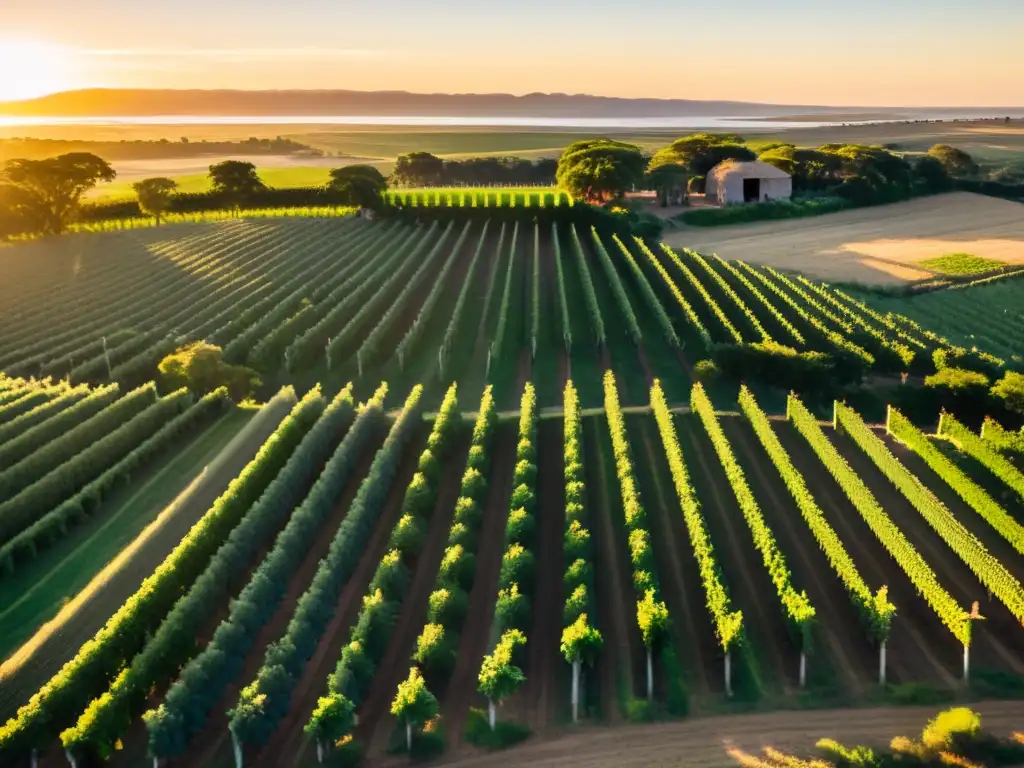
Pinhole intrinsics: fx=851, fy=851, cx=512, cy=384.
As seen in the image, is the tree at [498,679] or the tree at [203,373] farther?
the tree at [203,373]

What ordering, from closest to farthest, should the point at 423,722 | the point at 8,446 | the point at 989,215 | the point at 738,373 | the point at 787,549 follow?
1. the point at 423,722
2. the point at 787,549
3. the point at 8,446
4. the point at 738,373
5. the point at 989,215

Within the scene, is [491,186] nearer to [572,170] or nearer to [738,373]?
[572,170]

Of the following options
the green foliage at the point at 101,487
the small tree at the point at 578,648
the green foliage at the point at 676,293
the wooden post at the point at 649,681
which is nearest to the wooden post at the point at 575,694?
the small tree at the point at 578,648

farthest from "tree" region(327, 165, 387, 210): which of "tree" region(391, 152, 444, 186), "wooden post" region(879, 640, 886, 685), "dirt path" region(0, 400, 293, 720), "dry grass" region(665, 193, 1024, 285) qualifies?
"wooden post" region(879, 640, 886, 685)

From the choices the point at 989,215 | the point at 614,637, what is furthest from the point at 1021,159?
the point at 614,637

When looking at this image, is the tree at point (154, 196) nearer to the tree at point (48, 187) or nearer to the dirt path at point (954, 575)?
the tree at point (48, 187)

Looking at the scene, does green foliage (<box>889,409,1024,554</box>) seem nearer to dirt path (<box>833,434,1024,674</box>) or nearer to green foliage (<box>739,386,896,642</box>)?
dirt path (<box>833,434,1024,674</box>)
